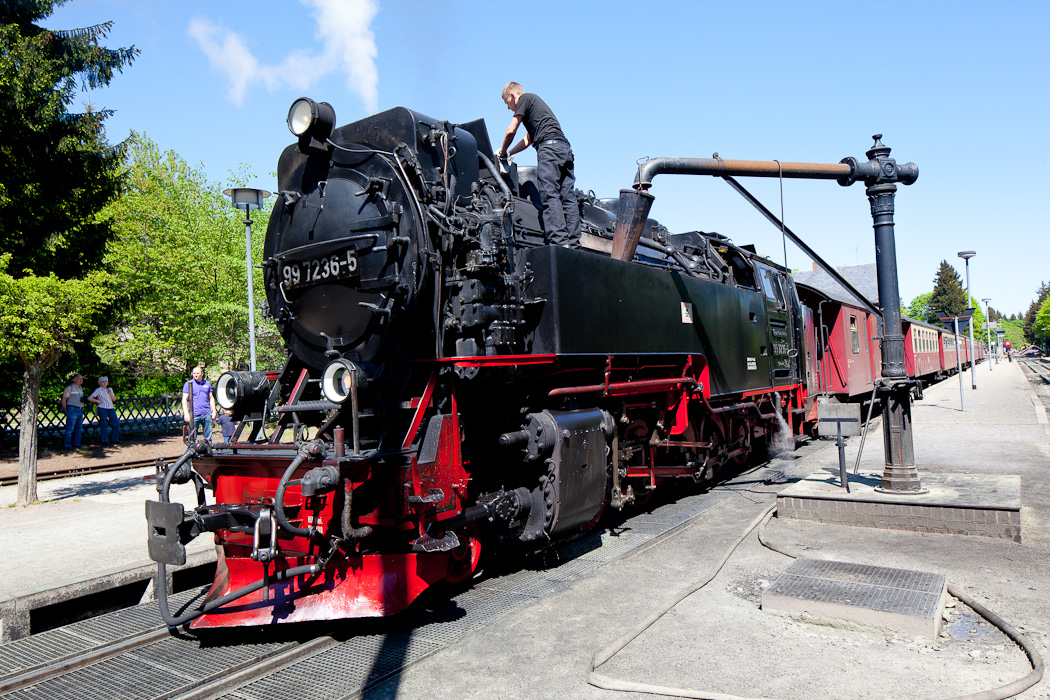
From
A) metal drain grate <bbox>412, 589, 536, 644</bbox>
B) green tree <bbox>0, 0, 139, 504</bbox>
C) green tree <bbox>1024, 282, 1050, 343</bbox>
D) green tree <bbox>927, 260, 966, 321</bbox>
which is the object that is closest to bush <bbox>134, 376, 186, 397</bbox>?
green tree <bbox>0, 0, 139, 504</bbox>

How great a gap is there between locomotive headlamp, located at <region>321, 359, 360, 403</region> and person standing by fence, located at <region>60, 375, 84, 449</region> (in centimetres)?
1238

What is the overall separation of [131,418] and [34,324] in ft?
34.7

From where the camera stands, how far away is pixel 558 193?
560 cm

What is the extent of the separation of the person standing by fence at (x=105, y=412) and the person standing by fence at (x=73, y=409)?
1.58ft

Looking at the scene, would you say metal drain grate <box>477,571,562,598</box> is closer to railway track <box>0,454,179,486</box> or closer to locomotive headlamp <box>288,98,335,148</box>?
locomotive headlamp <box>288,98,335,148</box>

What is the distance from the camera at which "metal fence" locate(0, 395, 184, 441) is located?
49.6ft

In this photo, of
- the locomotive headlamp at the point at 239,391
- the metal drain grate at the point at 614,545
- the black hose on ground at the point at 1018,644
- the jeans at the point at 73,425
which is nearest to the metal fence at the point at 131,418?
the jeans at the point at 73,425

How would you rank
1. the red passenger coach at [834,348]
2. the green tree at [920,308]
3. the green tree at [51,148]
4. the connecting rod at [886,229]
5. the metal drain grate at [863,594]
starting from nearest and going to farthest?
the metal drain grate at [863,594]
the connecting rod at [886,229]
the green tree at [51,148]
the red passenger coach at [834,348]
the green tree at [920,308]

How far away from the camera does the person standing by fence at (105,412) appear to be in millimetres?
14500

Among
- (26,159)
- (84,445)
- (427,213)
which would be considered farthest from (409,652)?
(84,445)

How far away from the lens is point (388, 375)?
4.54m

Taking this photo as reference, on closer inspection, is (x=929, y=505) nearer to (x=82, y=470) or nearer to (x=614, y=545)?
(x=614, y=545)

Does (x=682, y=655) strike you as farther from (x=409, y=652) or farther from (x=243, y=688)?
(x=243, y=688)

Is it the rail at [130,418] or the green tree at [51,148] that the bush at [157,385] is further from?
the green tree at [51,148]
